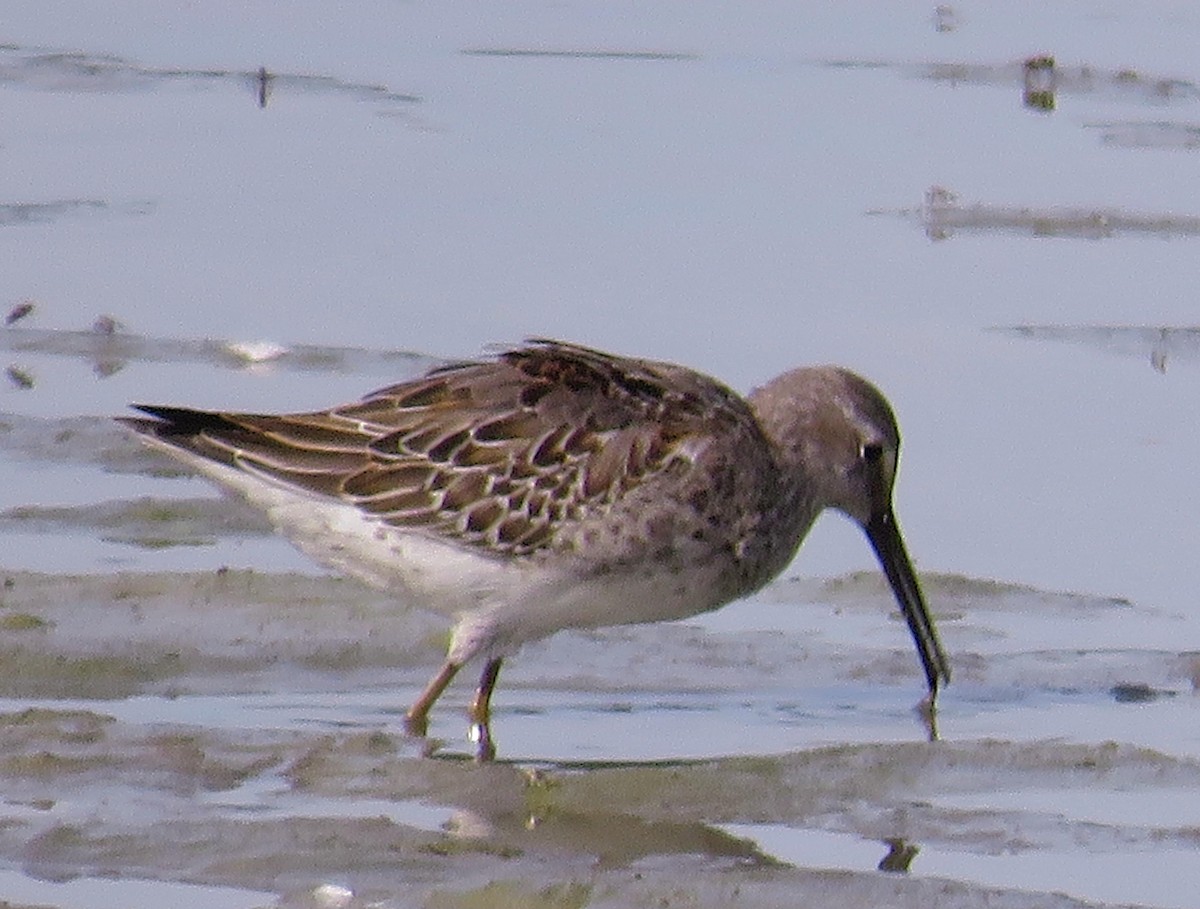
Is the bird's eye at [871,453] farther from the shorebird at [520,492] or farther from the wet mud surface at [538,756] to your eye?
the wet mud surface at [538,756]

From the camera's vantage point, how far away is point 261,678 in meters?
9.48

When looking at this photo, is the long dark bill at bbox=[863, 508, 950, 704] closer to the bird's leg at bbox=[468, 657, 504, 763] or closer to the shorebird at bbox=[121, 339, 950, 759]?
the shorebird at bbox=[121, 339, 950, 759]

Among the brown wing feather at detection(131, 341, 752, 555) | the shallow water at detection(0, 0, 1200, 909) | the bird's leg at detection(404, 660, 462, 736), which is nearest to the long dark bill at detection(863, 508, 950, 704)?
the shallow water at detection(0, 0, 1200, 909)

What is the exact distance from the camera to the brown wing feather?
9.34m

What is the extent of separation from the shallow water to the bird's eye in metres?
0.57

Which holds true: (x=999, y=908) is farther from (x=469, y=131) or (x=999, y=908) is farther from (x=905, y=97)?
(x=905, y=97)

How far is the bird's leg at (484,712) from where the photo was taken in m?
9.10

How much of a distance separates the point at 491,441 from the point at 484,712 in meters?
0.79

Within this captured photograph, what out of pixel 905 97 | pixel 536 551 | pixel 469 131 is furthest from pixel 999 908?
pixel 905 97

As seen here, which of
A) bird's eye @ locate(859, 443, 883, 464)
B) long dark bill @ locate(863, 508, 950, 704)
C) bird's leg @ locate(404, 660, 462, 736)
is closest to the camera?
bird's leg @ locate(404, 660, 462, 736)

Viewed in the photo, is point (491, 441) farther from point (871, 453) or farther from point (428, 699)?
point (871, 453)

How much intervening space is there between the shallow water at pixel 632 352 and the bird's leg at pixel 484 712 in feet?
0.37

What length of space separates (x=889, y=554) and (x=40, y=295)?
4.12 metres

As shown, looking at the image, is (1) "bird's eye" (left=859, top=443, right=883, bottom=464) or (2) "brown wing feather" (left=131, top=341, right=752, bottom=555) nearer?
(2) "brown wing feather" (left=131, top=341, right=752, bottom=555)
